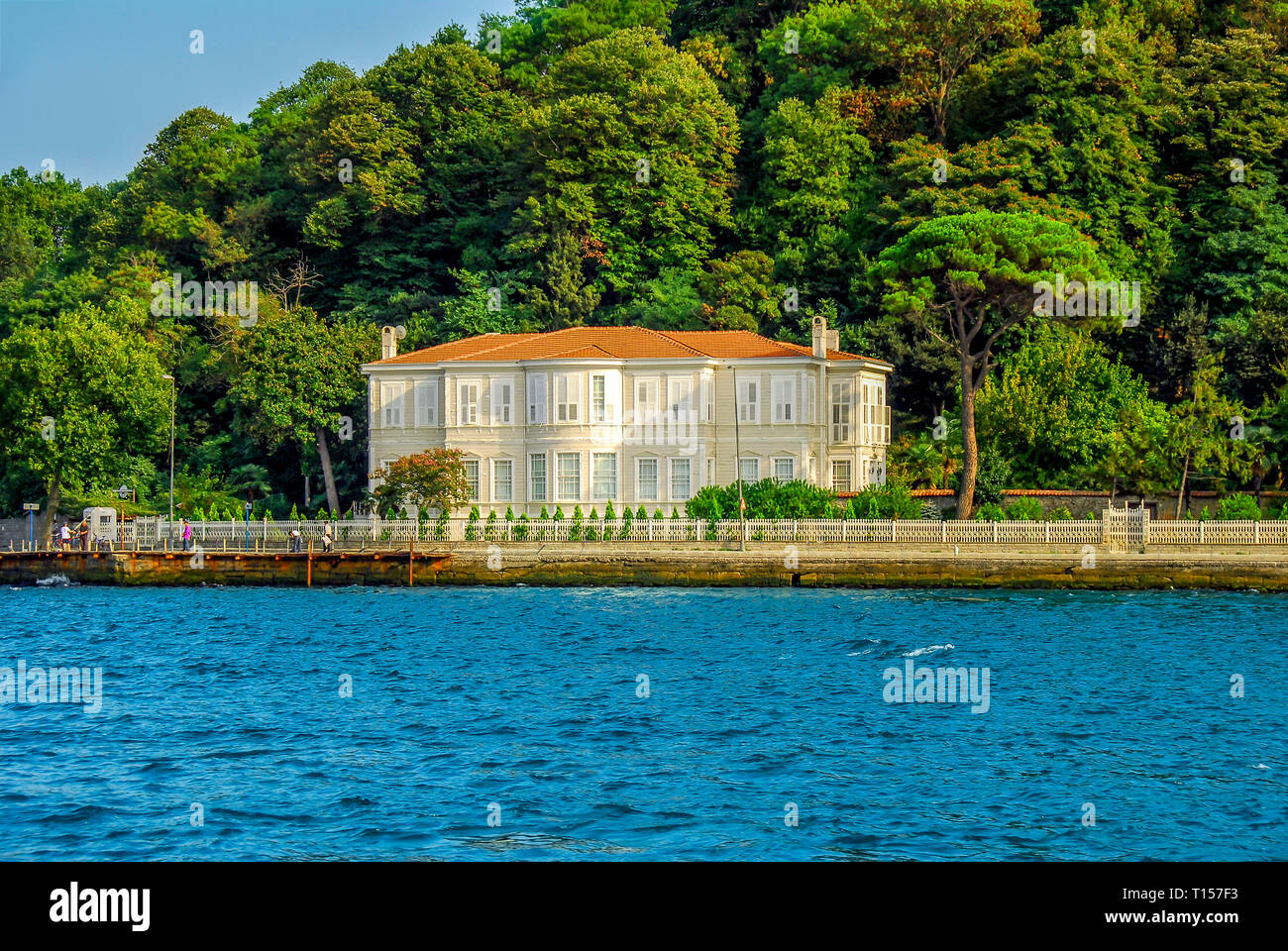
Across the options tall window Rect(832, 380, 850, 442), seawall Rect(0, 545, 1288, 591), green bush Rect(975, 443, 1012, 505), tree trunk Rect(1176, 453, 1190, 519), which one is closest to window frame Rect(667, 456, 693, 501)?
tall window Rect(832, 380, 850, 442)

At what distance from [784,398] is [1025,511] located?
11.1 meters

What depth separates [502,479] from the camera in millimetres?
53656

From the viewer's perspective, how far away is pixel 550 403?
5312 cm

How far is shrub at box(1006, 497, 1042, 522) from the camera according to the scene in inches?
1817

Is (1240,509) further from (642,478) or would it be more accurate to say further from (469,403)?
(469,403)

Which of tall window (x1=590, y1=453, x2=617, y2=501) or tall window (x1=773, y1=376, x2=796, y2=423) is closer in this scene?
tall window (x1=590, y1=453, x2=617, y2=501)

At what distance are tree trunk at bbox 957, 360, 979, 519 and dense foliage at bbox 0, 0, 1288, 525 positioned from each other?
0.11 metres

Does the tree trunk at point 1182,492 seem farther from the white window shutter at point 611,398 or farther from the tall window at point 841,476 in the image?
the white window shutter at point 611,398

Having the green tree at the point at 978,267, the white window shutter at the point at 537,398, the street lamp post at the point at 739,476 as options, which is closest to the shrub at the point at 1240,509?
the green tree at the point at 978,267

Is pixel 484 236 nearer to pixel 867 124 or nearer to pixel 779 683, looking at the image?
pixel 867 124

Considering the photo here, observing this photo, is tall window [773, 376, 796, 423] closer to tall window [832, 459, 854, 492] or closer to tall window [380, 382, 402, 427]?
tall window [832, 459, 854, 492]

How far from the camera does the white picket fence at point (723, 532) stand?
43.7m

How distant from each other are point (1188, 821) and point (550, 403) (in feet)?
126

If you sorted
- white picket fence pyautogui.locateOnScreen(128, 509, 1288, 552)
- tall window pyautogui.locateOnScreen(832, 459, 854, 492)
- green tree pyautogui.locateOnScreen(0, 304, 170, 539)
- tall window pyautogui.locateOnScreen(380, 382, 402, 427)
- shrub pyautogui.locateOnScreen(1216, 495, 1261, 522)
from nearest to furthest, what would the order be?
1. white picket fence pyautogui.locateOnScreen(128, 509, 1288, 552)
2. shrub pyautogui.locateOnScreen(1216, 495, 1261, 522)
3. tall window pyautogui.locateOnScreen(832, 459, 854, 492)
4. tall window pyautogui.locateOnScreen(380, 382, 402, 427)
5. green tree pyautogui.locateOnScreen(0, 304, 170, 539)
